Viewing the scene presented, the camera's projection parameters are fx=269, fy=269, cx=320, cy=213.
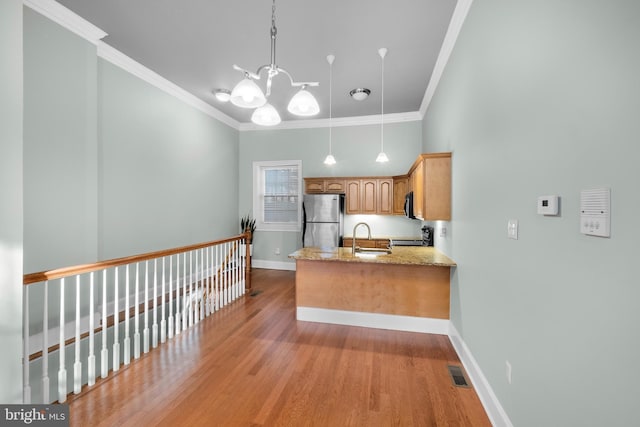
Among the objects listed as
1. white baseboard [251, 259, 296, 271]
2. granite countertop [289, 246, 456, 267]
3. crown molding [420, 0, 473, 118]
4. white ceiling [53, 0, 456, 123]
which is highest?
white ceiling [53, 0, 456, 123]

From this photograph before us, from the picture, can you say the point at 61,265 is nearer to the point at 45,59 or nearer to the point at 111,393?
the point at 111,393

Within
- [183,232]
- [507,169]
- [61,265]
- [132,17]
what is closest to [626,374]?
[507,169]

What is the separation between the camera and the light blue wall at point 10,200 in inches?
64.8

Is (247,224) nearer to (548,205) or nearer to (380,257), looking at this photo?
(380,257)

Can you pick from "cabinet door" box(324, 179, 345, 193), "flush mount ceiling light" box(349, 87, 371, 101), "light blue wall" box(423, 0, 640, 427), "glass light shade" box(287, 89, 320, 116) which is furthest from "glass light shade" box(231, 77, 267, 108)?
"cabinet door" box(324, 179, 345, 193)

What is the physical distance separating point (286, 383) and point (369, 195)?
3.94 metres

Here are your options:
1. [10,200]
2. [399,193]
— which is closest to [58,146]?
[10,200]

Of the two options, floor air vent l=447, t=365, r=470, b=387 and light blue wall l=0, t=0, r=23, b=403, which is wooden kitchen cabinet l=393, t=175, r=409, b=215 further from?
light blue wall l=0, t=0, r=23, b=403

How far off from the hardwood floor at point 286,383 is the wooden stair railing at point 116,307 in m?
0.19

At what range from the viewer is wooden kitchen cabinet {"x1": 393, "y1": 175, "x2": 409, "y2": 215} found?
530 centimetres

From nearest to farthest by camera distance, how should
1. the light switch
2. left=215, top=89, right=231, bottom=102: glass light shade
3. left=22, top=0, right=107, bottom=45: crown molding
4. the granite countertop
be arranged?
the light switch → left=22, top=0, right=107, bottom=45: crown molding → the granite countertop → left=215, top=89, right=231, bottom=102: glass light shade

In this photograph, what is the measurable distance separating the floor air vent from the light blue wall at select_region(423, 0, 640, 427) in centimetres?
28

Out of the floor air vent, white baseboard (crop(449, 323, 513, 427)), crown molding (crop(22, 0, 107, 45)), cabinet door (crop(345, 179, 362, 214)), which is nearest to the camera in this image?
white baseboard (crop(449, 323, 513, 427))

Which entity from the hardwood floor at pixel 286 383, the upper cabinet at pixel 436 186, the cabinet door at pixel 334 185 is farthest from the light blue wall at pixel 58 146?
the upper cabinet at pixel 436 186
